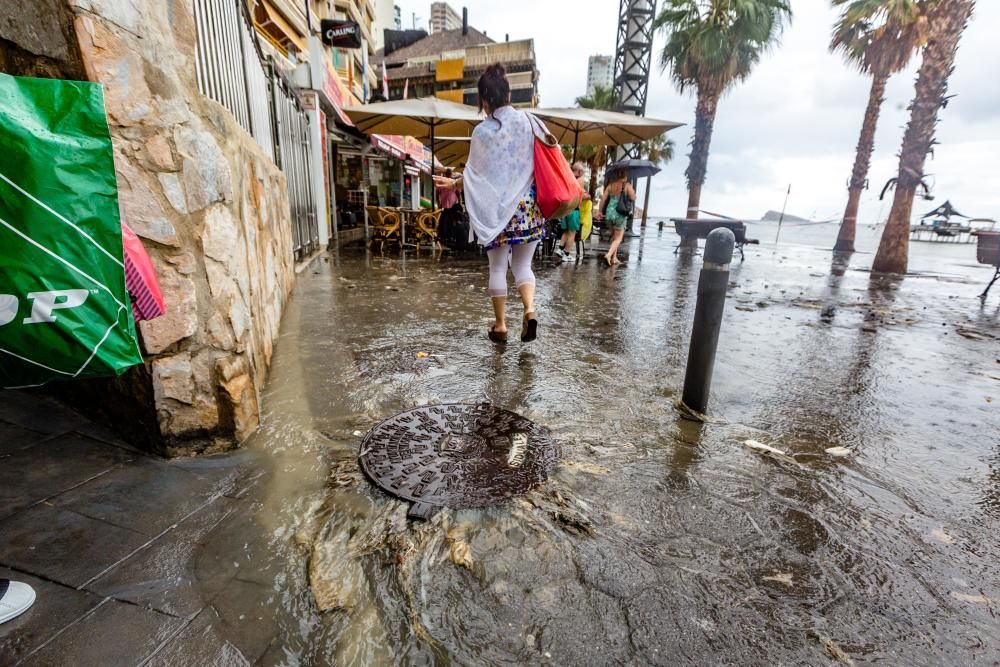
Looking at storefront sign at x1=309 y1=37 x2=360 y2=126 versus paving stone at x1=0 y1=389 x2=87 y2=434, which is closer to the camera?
paving stone at x1=0 y1=389 x2=87 y2=434

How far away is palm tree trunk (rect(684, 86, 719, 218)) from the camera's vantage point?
20656 millimetres

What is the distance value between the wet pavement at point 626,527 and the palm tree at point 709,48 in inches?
728

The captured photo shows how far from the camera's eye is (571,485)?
6.66ft

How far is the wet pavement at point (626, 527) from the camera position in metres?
1.32

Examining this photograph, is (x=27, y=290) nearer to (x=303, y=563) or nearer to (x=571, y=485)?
(x=303, y=563)

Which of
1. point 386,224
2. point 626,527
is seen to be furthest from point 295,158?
point 626,527

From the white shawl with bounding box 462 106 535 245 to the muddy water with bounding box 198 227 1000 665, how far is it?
1074 mm

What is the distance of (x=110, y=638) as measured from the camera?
125 centimetres

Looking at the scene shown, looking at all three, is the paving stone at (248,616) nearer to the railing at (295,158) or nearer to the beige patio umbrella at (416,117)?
the railing at (295,158)

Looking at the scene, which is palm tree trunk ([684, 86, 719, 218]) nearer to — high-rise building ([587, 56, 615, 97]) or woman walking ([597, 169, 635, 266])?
woman walking ([597, 169, 635, 266])

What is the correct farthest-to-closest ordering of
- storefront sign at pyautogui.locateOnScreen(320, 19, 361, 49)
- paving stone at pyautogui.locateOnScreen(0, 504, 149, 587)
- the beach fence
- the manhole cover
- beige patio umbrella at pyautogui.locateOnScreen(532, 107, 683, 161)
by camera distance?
storefront sign at pyautogui.locateOnScreen(320, 19, 361, 49)
beige patio umbrella at pyautogui.locateOnScreen(532, 107, 683, 161)
the beach fence
the manhole cover
paving stone at pyautogui.locateOnScreen(0, 504, 149, 587)

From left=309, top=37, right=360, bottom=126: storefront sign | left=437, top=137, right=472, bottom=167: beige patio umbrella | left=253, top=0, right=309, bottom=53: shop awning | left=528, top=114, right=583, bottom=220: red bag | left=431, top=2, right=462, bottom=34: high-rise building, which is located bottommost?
Answer: left=528, top=114, right=583, bottom=220: red bag

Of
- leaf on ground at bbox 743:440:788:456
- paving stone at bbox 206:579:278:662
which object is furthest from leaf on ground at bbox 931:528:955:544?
paving stone at bbox 206:579:278:662

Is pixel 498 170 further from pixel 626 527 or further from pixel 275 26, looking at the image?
pixel 275 26
